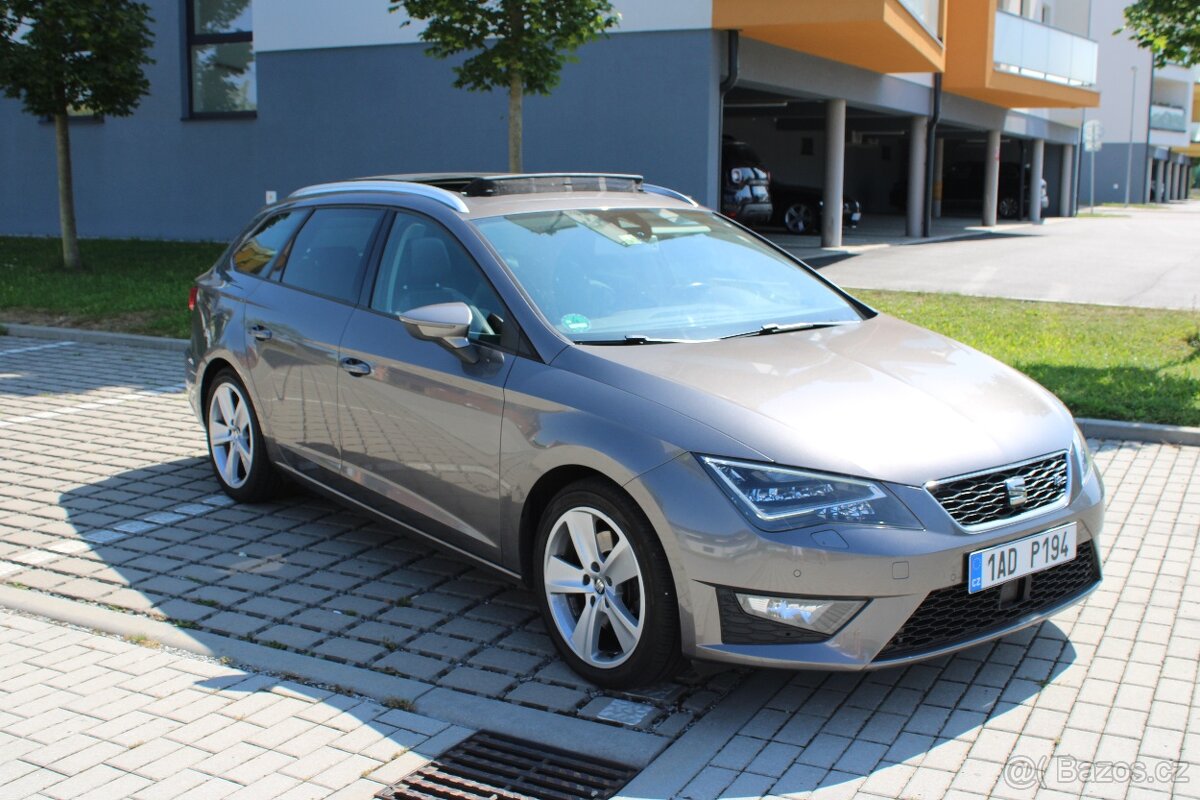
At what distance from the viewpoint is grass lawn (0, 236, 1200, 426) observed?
8.66 m

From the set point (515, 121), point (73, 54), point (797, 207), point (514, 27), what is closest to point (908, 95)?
point (797, 207)

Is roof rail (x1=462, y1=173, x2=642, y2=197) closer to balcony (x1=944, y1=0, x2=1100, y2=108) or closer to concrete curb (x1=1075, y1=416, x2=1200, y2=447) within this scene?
concrete curb (x1=1075, y1=416, x2=1200, y2=447)

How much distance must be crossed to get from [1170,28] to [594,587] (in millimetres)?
8214

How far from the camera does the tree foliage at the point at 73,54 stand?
1588 cm

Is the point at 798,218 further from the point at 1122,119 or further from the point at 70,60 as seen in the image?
the point at 1122,119

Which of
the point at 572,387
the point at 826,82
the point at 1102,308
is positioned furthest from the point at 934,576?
the point at 826,82

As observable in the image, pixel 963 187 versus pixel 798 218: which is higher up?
pixel 963 187

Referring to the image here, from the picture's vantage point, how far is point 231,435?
6406mm

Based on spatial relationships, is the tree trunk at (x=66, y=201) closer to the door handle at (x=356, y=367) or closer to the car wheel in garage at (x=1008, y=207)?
the door handle at (x=356, y=367)

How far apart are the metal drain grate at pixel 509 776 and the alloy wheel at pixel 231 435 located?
2916mm

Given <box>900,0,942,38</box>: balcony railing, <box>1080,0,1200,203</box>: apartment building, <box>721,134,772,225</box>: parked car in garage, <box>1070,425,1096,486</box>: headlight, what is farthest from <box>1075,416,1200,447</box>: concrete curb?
<box>1080,0,1200,203</box>: apartment building

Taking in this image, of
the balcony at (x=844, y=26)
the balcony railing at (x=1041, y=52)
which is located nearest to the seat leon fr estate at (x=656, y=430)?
the balcony at (x=844, y=26)

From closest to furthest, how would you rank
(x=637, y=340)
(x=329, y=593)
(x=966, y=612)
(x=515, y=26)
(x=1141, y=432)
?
1. (x=966, y=612)
2. (x=637, y=340)
3. (x=329, y=593)
4. (x=1141, y=432)
5. (x=515, y=26)

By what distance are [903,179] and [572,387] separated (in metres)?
45.7
